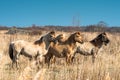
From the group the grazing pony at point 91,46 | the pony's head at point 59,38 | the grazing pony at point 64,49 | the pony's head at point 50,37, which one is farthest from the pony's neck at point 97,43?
the pony's head at point 50,37

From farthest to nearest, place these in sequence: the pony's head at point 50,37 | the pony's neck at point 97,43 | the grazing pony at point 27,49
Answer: the pony's neck at point 97,43 < the pony's head at point 50,37 < the grazing pony at point 27,49

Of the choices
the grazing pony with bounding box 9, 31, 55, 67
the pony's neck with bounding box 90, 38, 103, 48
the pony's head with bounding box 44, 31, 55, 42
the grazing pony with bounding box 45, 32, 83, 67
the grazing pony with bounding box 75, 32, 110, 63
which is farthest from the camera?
the pony's neck with bounding box 90, 38, 103, 48

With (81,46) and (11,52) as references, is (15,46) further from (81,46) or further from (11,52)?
(81,46)

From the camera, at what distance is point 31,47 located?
10781 millimetres

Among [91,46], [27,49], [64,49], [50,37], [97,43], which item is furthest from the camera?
[97,43]

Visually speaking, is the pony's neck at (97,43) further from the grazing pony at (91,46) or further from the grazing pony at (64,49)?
the grazing pony at (64,49)

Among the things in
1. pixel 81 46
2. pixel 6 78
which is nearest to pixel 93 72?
pixel 6 78

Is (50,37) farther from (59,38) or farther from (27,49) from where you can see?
(27,49)

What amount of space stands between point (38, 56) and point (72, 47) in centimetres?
166

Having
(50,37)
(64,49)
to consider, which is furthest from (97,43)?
(50,37)

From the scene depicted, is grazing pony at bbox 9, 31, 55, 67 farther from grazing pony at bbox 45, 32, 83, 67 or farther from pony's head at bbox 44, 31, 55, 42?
grazing pony at bbox 45, 32, 83, 67

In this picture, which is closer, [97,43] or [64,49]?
[64,49]

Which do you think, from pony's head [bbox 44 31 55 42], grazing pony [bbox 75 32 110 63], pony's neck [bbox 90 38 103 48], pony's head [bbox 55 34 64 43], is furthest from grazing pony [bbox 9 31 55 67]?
pony's neck [bbox 90 38 103 48]

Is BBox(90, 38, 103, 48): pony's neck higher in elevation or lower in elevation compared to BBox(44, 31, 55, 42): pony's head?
lower
